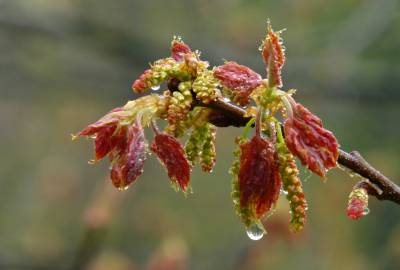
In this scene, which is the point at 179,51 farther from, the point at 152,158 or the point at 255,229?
the point at 152,158

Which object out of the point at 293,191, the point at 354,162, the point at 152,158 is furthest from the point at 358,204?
the point at 152,158

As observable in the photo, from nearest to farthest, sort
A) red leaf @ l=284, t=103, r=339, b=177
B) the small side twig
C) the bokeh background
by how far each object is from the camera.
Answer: red leaf @ l=284, t=103, r=339, b=177, the small side twig, the bokeh background

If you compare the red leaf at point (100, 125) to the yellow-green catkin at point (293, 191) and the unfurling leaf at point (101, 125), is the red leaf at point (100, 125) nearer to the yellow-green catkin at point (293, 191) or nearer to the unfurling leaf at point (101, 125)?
the unfurling leaf at point (101, 125)

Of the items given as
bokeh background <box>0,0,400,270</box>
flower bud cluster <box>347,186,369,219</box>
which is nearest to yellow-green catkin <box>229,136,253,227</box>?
flower bud cluster <box>347,186,369,219</box>

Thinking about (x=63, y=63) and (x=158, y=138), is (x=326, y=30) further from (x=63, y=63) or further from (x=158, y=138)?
(x=158, y=138)

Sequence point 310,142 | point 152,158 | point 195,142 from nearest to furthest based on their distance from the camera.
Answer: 1. point 310,142
2. point 195,142
3. point 152,158

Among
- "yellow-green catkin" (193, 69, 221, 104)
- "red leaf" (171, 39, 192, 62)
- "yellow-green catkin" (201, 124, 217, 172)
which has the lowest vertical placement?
"yellow-green catkin" (201, 124, 217, 172)

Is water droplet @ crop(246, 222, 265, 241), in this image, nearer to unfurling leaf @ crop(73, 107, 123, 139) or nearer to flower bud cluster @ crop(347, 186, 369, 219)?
flower bud cluster @ crop(347, 186, 369, 219)
